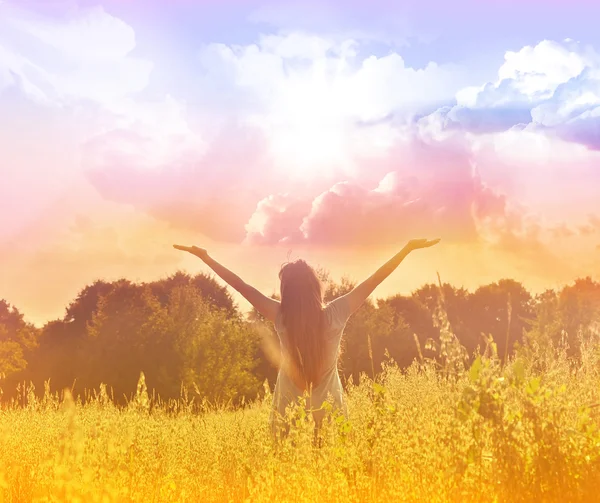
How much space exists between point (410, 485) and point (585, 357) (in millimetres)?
3150

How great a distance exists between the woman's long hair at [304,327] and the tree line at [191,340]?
7.80 metres

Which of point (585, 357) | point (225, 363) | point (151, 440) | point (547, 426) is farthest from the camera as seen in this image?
point (225, 363)

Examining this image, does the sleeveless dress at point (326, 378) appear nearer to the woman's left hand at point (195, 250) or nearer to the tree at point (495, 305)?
the woman's left hand at point (195, 250)

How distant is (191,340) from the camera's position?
1883 cm

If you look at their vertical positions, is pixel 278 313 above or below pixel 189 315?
below

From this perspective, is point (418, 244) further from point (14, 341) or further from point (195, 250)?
point (14, 341)

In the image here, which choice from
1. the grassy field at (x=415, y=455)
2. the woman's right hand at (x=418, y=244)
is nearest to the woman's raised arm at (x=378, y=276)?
the woman's right hand at (x=418, y=244)

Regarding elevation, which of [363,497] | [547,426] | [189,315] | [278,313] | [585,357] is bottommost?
[363,497]

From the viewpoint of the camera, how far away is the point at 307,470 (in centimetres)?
389

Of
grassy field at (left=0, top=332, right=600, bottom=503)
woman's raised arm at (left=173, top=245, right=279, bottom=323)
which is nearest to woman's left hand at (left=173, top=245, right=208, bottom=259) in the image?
woman's raised arm at (left=173, top=245, right=279, bottom=323)

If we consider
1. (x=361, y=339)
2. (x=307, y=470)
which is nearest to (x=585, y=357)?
(x=307, y=470)

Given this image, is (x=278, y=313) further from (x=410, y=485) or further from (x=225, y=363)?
(x=225, y=363)

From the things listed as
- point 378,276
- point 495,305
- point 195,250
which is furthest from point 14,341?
point 378,276

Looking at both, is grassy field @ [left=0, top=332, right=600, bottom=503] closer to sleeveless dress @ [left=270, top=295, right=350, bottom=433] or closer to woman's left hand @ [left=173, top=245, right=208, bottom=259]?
sleeveless dress @ [left=270, top=295, right=350, bottom=433]
